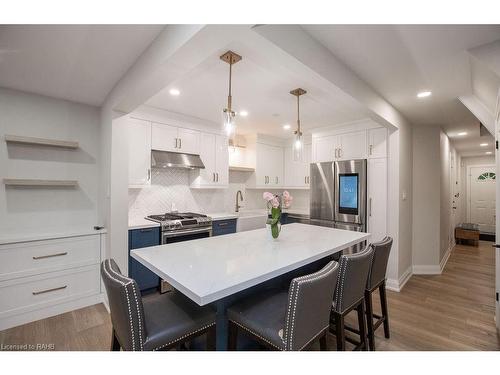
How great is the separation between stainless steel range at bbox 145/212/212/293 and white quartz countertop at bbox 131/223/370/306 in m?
1.17

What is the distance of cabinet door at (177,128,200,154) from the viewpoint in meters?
3.52

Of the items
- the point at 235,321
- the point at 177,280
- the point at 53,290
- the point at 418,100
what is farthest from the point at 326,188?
the point at 53,290

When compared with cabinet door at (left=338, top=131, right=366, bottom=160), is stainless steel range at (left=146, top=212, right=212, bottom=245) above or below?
below

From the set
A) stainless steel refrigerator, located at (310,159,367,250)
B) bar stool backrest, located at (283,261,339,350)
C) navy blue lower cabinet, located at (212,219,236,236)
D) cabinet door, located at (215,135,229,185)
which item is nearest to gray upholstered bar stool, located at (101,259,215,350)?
bar stool backrest, located at (283,261,339,350)

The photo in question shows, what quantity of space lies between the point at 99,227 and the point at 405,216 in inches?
160

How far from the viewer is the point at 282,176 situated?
509 cm

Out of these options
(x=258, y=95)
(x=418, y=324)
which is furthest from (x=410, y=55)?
(x=418, y=324)

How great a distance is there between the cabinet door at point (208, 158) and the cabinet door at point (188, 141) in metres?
0.09

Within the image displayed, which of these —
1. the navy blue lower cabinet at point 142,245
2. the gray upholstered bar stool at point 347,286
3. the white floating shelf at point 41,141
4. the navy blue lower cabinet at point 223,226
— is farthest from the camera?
the navy blue lower cabinet at point 223,226

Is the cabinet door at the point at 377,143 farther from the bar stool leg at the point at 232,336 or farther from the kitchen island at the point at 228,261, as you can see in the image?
the bar stool leg at the point at 232,336

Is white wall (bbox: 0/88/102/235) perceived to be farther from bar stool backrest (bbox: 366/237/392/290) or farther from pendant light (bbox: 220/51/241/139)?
bar stool backrest (bbox: 366/237/392/290)

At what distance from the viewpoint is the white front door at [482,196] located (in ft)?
21.8

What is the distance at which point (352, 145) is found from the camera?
3.65 m

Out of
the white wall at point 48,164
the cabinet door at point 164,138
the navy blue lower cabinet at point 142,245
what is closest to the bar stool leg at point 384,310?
the navy blue lower cabinet at point 142,245
